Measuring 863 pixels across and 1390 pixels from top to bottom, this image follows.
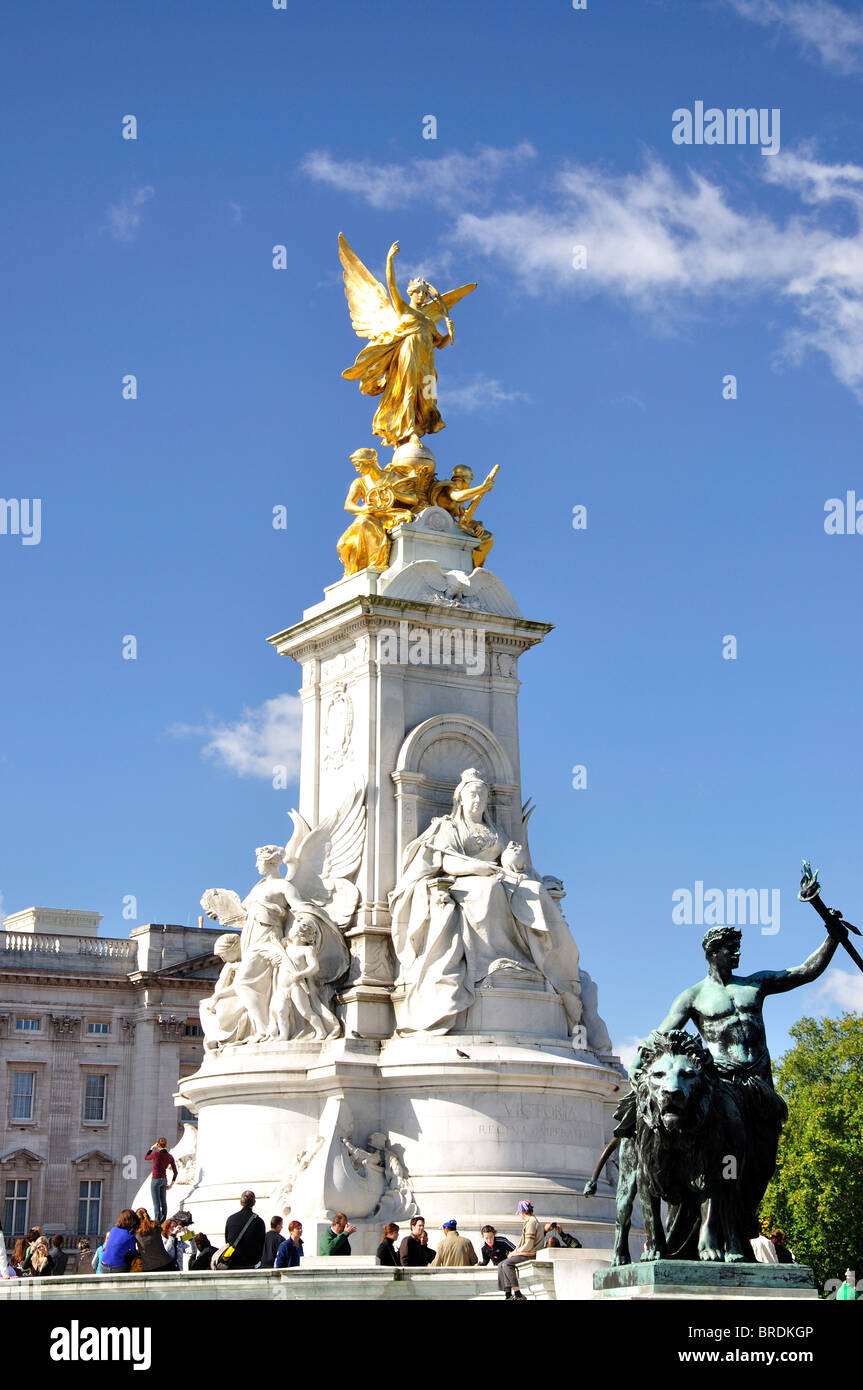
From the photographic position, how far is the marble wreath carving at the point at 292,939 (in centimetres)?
2841

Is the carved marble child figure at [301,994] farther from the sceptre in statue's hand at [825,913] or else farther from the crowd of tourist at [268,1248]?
the sceptre in statue's hand at [825,913]

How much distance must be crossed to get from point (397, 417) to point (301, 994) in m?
9.96

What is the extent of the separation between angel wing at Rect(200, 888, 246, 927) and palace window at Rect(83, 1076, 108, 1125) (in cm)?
3729

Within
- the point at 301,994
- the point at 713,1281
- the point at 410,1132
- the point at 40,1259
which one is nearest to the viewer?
the point at 713,1281

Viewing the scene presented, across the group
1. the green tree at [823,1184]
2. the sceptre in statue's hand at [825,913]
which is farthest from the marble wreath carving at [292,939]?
the green tree at [823,1184]

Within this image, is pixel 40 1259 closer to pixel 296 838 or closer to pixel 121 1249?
pixel 121 1249

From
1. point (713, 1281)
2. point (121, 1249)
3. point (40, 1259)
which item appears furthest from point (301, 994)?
point (713, 1281)

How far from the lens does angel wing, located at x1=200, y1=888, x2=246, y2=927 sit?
30.9m

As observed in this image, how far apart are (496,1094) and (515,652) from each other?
7832 millimetres

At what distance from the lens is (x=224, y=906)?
31.0 metres

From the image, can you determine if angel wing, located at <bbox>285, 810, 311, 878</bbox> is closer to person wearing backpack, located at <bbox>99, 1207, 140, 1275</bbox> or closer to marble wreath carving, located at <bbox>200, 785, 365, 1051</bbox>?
marble wreath carving, located at <bbox>200, 785, 365, 1051</bbox>

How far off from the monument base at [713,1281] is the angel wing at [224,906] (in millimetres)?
17751
